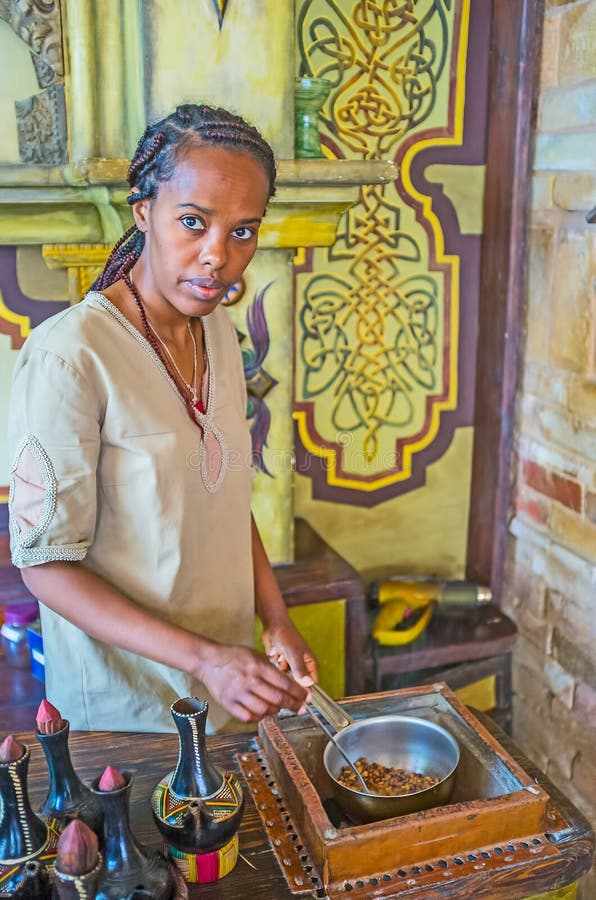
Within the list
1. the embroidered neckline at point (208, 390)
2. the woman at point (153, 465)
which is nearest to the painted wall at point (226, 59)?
the woman at point (153, 465)

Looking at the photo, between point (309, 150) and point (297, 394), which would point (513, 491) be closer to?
point (297, 394)

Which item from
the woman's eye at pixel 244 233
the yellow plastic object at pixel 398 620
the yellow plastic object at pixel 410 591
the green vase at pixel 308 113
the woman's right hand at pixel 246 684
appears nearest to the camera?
the woman's right hand at pixel 246 684

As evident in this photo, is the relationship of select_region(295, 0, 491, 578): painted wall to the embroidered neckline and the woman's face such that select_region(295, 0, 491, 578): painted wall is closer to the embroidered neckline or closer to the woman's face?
the embroidered neckline

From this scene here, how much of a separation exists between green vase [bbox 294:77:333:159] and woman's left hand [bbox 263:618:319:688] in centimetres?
118

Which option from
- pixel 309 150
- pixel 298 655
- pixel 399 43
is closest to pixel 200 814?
pixel 298 655

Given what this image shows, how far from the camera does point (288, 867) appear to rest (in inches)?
45.9

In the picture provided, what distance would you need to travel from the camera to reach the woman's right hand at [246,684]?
1.30m

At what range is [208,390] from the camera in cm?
160

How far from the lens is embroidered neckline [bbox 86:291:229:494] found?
57.1 inches

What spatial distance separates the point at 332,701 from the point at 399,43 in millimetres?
1881

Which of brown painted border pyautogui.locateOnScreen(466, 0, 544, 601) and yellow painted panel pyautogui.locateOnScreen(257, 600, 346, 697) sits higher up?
brown painted border pyautogui.locateOnScreen(466, 0, 544, 601)

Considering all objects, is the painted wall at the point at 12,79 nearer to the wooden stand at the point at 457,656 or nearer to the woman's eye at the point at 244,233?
the woman's eye at the point at 244,233

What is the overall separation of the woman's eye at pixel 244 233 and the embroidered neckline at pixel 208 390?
226 millimetres

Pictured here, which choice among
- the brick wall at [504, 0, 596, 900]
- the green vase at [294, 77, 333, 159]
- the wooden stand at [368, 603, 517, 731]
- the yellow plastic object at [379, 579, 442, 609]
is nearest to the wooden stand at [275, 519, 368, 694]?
the wooden stand at [368, 603, 517, 731]
